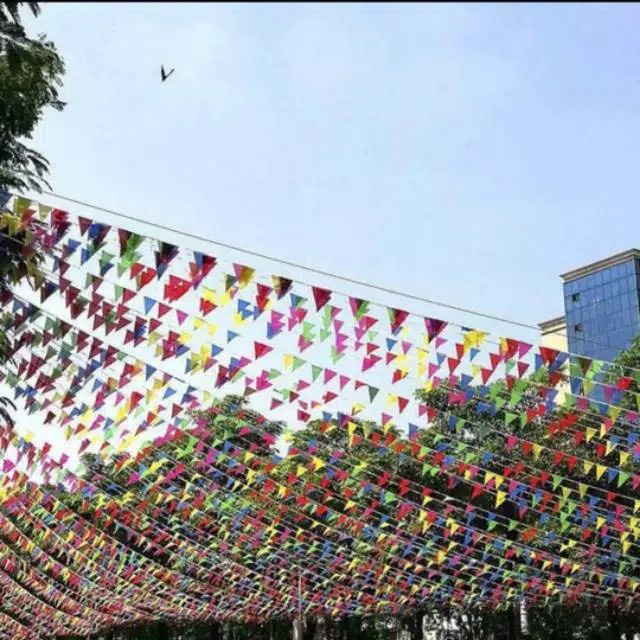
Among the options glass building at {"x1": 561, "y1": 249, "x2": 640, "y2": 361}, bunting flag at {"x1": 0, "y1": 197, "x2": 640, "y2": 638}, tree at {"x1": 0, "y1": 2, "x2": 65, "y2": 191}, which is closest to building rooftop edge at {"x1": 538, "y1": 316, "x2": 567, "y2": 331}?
glass building at {"x1": 561, "y1": 249, "x2": 640, "y2": 361}

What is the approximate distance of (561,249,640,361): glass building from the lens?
4044 centimetres

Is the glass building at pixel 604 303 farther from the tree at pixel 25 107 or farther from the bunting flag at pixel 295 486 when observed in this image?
the tree at pixel 25 107

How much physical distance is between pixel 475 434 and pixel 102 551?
9.12 meters

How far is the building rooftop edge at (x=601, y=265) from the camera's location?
4072 centimetres

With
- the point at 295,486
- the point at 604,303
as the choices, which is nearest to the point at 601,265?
the point at 604,303

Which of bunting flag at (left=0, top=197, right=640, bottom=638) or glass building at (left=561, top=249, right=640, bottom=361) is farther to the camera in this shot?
glass building at (left=561, top=249, right=640, bottom=361)

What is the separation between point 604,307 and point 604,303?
0.19m

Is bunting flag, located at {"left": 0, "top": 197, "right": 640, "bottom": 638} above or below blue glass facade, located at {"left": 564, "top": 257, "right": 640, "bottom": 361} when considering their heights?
below

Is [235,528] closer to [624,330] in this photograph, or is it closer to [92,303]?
[92,303]

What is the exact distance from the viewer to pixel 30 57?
6.77 metres

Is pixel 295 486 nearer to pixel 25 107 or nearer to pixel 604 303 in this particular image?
pixel 25 107

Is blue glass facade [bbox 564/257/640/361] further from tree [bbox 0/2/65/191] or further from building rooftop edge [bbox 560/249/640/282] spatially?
tree [bbox 0/2/65/191]

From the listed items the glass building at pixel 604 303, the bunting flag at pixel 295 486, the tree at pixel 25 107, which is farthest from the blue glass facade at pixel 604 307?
the tree at pixel 25 107

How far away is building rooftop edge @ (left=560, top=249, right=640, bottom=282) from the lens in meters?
40.7
